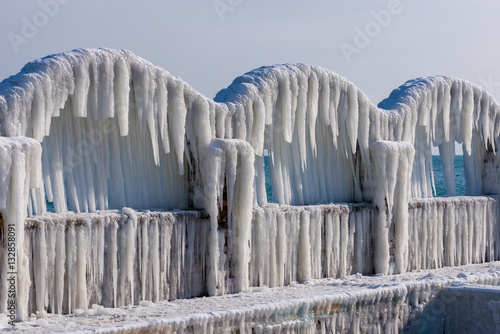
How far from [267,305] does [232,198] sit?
158 cm

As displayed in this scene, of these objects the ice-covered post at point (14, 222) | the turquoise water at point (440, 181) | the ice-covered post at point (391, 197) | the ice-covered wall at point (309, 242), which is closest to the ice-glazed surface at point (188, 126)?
the ice-covered post at point (391, 197)

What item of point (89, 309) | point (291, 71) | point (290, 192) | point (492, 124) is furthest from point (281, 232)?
point (492, 124)

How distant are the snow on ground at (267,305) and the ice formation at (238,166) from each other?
26 centimetres

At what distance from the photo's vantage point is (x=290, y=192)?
11195 millimetres

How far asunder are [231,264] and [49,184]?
8.67 ft

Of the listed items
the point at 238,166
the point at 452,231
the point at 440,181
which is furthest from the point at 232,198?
the point at 440,181

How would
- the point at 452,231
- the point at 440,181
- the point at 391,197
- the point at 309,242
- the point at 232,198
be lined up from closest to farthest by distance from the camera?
the point at 232,198 → the point at 309,242 → the point at 391,197 → the point at 452,231 → the point at 440,181

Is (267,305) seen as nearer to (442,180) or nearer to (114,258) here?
(114,258)

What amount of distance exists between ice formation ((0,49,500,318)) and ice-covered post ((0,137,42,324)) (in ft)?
0.23

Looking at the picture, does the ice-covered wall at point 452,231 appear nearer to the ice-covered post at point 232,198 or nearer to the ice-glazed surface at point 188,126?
the ice-glazed surface at point 188,126

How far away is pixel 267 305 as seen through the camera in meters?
9.09

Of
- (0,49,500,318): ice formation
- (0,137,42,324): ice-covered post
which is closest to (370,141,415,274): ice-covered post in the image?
(0,49,500,318): ice formation

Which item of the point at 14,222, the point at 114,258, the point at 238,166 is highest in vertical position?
the point at 238,166

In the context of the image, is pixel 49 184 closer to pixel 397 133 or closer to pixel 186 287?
pixel 186 287
